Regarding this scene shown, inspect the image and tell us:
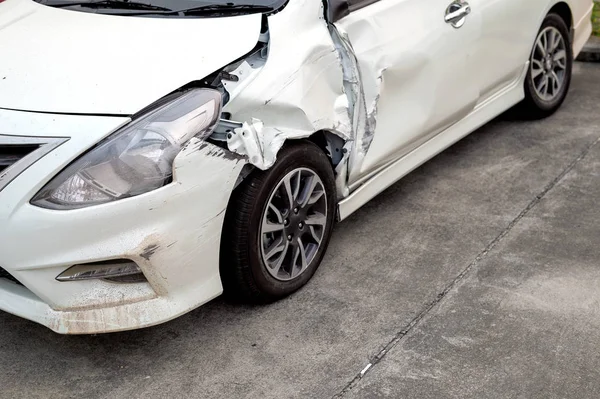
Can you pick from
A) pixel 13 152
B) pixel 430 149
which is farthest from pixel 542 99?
pixel 13 152

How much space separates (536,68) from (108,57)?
10.0 feet

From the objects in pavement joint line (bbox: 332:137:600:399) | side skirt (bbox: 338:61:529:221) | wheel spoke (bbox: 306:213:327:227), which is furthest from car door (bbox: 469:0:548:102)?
wheel spoke (bbox: 306:213:327:227)

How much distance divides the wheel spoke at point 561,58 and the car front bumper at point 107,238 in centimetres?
306

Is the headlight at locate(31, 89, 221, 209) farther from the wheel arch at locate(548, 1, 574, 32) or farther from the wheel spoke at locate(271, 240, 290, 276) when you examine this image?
the wheel arch at locate(548, 1, 574, 32)

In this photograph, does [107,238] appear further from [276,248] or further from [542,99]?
[542,99]

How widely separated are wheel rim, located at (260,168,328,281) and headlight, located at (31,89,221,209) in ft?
1.69

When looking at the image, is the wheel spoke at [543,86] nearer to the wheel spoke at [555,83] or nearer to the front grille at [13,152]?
the wheel spoke at [555,83]

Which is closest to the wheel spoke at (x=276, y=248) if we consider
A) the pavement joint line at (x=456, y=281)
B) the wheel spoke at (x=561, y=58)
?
the pavement joint line at (x=456, y=281)

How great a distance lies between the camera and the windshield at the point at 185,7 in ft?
11.2

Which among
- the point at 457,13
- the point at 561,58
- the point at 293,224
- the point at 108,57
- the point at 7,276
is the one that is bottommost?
the point at 561,58

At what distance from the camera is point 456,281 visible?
12.1 ft

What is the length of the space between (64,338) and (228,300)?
0.72 metres

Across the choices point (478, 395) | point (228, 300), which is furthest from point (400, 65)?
point (478, 395)

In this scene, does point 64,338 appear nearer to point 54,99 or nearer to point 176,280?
point 176,280
